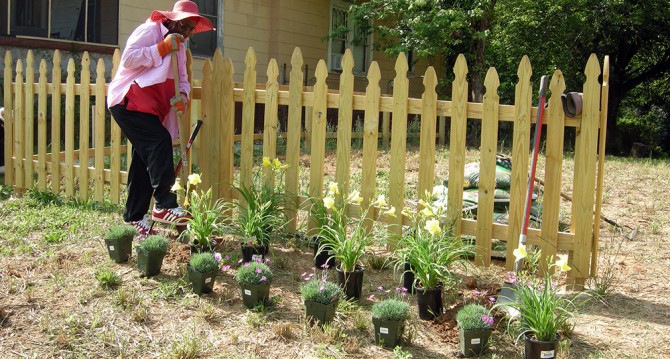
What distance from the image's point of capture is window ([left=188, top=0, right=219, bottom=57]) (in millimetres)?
12695

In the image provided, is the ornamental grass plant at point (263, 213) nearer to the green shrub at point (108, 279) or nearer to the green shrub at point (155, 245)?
the green shrub at point (155, 245)

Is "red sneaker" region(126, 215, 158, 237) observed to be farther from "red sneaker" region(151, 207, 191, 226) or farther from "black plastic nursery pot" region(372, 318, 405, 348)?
"black plastic nursery pot" region(372, 318, 405, 348)

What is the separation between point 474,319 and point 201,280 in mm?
Result: 1650

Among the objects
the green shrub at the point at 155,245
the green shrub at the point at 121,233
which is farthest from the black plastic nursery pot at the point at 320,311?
the green shrub at the point at 121,233

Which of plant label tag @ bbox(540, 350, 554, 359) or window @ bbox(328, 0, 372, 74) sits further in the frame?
window @ bbox(328, 0, 372, 74)

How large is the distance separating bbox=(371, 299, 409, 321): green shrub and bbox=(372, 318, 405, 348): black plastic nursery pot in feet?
0.08

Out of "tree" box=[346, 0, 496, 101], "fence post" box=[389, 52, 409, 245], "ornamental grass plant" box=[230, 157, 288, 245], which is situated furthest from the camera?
"tree" box=[346, 0, 496, 101]

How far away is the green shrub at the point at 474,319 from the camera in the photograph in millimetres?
3455

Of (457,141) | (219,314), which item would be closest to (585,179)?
(457,141)

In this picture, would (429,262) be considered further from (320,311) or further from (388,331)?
(320,311)

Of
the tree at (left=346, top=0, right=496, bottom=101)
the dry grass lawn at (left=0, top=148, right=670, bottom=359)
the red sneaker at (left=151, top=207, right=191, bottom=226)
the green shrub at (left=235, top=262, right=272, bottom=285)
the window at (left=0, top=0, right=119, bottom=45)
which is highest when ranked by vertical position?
the tree at (left=346, top=0, right=496, bottom=101)

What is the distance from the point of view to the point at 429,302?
3.93 m

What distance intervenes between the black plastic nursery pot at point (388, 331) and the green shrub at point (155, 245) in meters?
1.59

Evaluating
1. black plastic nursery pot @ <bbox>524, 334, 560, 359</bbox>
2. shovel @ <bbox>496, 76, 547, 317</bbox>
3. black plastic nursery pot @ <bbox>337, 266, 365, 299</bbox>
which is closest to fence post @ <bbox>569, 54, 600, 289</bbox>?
shovel @ <bbox>496, 76, 547, 317</bbox>
